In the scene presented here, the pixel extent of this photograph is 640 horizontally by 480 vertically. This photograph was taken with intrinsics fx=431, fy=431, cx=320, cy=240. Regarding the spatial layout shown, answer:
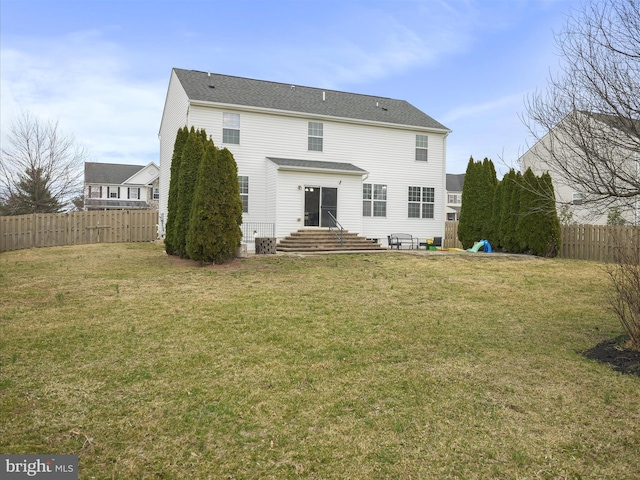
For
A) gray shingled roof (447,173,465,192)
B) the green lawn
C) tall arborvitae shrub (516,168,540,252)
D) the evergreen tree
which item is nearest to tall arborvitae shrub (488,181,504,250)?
tall arborvitae shrub (516,168,540,252)

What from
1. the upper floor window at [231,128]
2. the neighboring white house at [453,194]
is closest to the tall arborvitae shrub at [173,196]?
the upper floor window at [231,128]

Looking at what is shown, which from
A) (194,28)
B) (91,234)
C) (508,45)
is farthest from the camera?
(91,234)

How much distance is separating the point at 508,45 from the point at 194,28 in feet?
31.5

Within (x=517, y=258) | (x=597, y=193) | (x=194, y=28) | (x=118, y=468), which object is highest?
(x=194, y=28)

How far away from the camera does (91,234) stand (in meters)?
21.1

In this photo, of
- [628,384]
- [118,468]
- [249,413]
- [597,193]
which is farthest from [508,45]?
[118,468]

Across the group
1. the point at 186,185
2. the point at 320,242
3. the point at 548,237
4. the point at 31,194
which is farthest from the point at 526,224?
the point at 31,194

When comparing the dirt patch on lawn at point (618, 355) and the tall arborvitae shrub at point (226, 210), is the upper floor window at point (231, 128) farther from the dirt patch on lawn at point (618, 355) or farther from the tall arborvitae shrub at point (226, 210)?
the dirt patch on lawn at point (618, 355)

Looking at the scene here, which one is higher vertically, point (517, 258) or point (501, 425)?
point (517, 258)

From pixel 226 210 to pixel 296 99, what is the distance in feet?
35.0

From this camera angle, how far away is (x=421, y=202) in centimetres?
2255

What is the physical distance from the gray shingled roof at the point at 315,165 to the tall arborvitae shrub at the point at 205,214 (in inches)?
229

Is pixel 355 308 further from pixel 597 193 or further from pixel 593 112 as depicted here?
pixel 593 112

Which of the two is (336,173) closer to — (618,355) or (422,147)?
(422,147)
